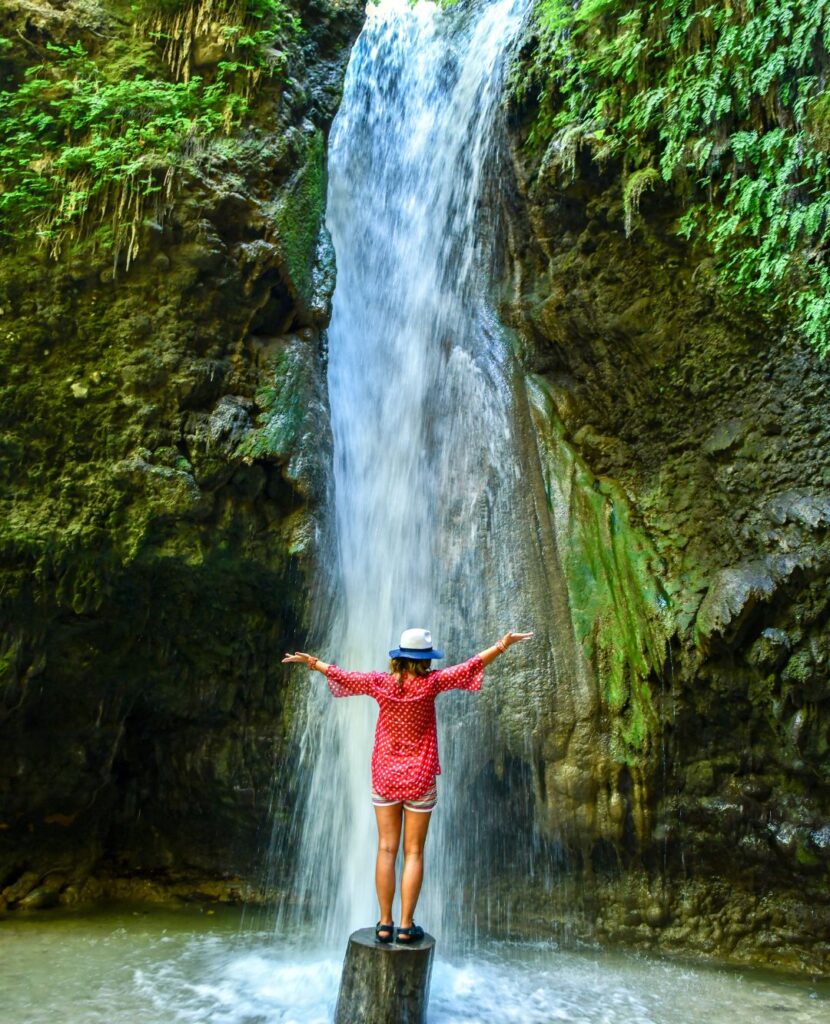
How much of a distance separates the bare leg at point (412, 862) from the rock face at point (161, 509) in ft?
9.67

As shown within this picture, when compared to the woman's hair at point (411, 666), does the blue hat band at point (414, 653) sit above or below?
above

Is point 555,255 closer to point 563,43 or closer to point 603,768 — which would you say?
point 563,43

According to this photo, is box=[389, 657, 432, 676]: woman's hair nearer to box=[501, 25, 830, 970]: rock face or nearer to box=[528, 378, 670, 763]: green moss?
box=[501, 25, 830, 970]: rock face

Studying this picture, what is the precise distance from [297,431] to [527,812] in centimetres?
368

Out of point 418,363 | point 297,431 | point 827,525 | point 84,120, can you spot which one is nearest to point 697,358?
point 827,525

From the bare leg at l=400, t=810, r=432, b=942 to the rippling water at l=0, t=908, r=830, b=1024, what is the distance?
35.1 inches

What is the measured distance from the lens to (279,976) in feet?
18.3

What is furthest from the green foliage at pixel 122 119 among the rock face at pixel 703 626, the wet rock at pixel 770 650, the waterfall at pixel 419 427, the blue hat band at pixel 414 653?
the wet rock at pixel 770 650

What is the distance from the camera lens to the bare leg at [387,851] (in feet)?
15.1

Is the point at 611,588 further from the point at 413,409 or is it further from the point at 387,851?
the point at 387,851

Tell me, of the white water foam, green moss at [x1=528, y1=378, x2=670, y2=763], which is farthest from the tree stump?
green moss at [x1=528, y1=378, x2=670, y2=763]

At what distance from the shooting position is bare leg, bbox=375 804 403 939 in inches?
182

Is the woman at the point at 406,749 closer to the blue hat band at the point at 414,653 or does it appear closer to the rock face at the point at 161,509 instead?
the blue hat band at the point at 414,653

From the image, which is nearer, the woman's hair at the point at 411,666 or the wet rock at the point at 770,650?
the woman's hair at the point at 411,666
